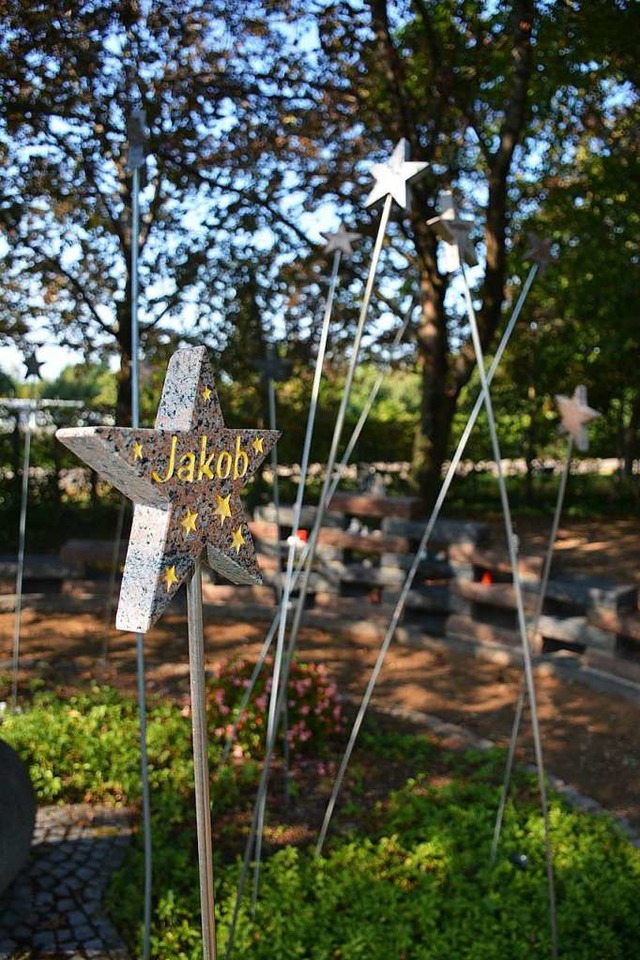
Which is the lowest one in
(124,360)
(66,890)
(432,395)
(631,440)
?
(66,890)

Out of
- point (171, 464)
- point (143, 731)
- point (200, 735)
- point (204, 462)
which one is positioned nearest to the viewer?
point (171, 464)

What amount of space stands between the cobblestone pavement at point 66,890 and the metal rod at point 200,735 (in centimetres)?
143

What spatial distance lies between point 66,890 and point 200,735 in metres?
2.09

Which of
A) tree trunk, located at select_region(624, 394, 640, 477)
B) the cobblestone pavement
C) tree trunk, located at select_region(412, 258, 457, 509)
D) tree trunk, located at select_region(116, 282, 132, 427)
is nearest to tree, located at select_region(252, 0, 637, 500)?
tree trunk, located at select_region(412, 258, 457, 509)

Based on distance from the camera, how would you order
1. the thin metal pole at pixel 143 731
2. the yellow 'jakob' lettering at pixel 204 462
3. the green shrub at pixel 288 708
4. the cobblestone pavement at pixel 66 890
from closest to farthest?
the yellow 'jakob' lettering at pixel 204 462
the thin metal pole at pixel 143 731
the cobblestone pavement at pixel 66 890
the green shrub at pixel 288 708

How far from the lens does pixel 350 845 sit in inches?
159

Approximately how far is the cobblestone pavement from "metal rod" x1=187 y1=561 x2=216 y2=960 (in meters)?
1.43

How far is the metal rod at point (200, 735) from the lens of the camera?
2016mm

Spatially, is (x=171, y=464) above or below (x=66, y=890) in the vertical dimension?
above

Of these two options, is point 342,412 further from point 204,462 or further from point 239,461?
point 204,462

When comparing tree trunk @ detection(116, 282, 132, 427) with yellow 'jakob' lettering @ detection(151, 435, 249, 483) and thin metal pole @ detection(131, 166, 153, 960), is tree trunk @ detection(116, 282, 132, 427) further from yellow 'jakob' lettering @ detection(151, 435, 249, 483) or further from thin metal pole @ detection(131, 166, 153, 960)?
yellow 'jakob' lettering @ detection(151, 435, 249, 483)

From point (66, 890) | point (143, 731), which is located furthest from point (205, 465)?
point (66, 890)

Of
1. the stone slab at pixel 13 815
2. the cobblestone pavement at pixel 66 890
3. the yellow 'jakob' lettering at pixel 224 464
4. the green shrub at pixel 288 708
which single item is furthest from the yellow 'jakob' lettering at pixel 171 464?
the green shrub at pixel 288 708

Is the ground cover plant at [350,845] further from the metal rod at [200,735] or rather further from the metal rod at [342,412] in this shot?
the metal rod at [200,735]
